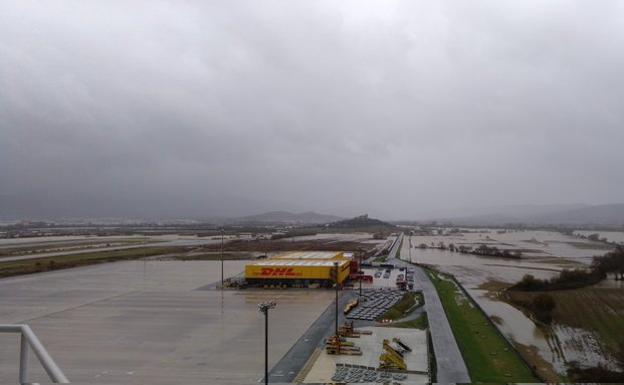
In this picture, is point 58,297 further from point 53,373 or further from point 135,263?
point 53,373

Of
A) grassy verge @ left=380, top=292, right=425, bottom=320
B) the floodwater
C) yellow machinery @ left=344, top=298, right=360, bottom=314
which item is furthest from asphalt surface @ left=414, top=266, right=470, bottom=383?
the floodwater

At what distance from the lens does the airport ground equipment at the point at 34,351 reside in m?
1.71

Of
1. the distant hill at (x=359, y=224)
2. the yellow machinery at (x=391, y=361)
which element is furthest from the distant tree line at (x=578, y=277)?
the distant hill at (x=359, y=224)

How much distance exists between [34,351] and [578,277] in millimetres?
25107

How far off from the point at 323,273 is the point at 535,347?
1013 centimetres

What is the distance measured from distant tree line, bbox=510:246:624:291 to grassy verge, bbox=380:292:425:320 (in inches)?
233

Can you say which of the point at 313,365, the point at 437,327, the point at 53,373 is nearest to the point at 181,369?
the point at 313,365

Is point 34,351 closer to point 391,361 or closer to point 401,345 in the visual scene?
point 391,361

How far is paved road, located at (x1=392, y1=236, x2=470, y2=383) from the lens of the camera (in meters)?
8.93

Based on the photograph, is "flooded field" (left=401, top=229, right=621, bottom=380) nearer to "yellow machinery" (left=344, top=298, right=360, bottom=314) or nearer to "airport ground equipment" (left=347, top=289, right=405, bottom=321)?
"airport ground equipment" (left=347, top=289, right=405, bottom=321)

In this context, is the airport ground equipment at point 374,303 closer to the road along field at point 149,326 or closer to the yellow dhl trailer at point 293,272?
the road along field at point 149,326

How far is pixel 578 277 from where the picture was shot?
22.8m

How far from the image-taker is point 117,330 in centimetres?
1258

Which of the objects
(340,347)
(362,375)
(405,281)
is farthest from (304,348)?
A: (405,281)
